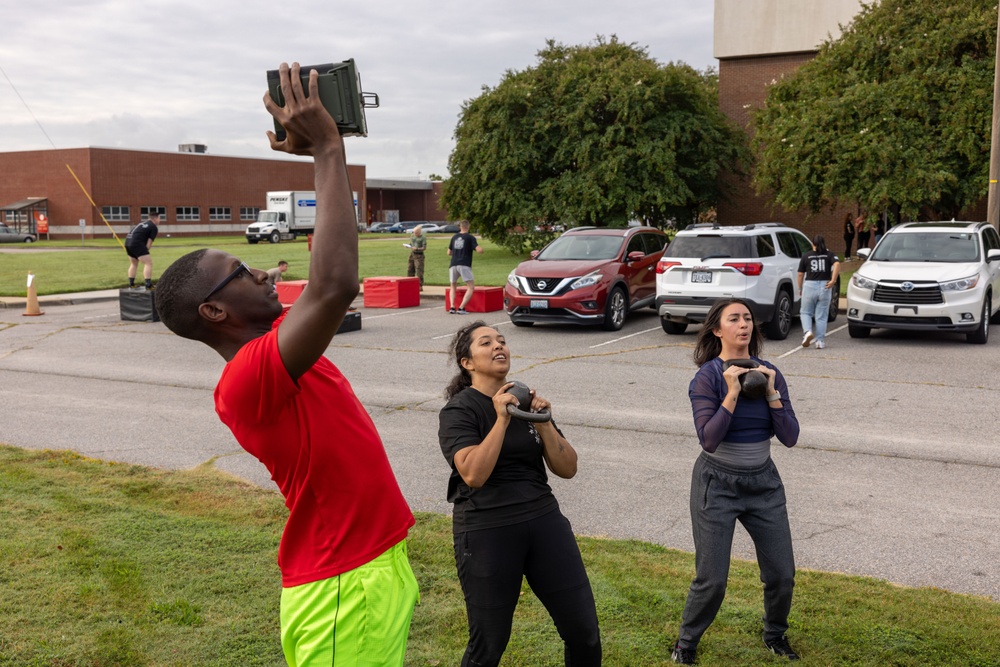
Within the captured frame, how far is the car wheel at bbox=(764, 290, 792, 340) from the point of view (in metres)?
15.4

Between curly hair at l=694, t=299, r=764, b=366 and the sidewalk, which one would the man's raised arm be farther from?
the sidewalk

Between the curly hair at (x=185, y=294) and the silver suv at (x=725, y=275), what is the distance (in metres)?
13.0

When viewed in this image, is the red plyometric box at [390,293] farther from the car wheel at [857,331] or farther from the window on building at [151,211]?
the window on building at [151,211]

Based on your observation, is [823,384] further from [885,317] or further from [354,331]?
[354,331]

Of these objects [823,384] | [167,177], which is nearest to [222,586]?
[823,384]

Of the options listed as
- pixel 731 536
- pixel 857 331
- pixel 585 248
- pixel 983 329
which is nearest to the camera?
pixel 731 536

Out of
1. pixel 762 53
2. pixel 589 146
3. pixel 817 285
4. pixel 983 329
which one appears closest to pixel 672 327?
pixel 817 285

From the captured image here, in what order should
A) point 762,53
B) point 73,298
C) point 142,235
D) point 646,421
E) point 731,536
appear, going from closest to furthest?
point 731,536
point 646,421
point 142,235
point 73,298
point 762,53

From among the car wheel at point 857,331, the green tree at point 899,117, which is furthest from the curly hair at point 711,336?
the green tree at point 899,117

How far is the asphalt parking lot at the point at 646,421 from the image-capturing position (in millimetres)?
6266

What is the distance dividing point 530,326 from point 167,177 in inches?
2559

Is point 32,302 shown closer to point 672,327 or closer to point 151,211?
point 672,327

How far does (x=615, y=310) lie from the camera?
1667 cm

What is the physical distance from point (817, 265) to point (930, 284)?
1.88 m
